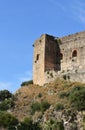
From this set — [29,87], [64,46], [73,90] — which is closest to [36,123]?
[73,90]

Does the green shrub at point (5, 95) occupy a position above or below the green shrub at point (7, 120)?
above

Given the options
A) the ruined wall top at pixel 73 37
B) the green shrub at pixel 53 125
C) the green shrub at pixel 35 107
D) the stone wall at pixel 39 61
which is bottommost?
the green shrub at pixel 53 125

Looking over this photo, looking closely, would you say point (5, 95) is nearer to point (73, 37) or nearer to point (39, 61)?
point (39, 61)

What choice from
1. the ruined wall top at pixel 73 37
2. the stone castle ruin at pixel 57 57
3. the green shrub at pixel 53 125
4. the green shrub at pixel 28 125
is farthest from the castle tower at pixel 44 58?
the green shrub at pixel 53 125

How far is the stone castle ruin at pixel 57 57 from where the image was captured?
52125 millimetres

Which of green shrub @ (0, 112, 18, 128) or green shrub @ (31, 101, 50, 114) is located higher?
green shrub @ (31, 101, 50, 114)

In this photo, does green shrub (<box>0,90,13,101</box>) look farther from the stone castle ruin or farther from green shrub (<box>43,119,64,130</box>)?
green shrub (<box>43,119,64,130</box>)

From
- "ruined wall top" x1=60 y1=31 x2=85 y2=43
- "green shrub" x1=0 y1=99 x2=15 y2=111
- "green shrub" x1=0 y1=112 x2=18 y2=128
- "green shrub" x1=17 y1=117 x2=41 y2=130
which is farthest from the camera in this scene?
"ruined wall top" x1=60 y1=31 x2=85 y2=43

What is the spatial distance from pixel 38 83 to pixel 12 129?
10.1m

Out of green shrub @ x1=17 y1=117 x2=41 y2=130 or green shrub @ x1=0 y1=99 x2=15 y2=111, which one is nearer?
green shrub @ x1=17 y1=117 x2=41 y2=130

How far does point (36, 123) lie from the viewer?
4462cm

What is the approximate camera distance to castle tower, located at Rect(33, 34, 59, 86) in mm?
53625

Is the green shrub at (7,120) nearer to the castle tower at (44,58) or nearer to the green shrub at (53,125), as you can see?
the green shrub at (53,125)

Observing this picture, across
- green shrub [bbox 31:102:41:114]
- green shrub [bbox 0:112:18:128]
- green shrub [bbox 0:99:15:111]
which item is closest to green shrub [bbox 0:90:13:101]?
green shrub [bbox 0:99:15:111]
